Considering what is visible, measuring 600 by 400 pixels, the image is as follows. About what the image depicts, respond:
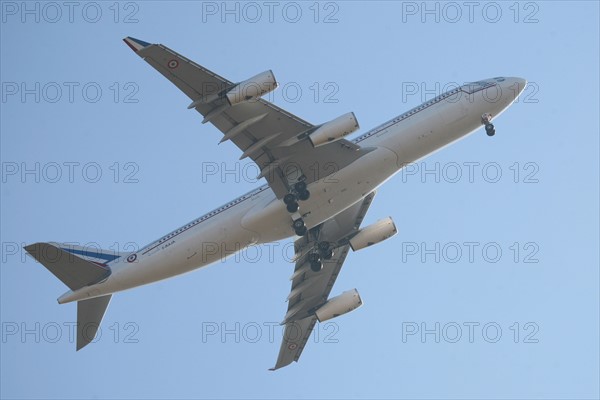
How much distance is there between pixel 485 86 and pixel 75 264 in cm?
2609

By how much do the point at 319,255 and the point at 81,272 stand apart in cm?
1582

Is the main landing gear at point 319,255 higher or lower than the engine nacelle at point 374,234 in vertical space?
lower

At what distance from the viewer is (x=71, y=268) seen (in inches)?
2233

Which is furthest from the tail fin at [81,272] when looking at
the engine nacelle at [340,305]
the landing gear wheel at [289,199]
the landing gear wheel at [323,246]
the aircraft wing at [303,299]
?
the engine nacelle at [340,305]

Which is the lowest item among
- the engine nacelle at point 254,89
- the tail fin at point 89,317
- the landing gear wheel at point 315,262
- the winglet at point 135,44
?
the tail fin at point 89,317

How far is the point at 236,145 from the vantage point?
186 ft

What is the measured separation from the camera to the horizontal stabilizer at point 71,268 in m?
55.5

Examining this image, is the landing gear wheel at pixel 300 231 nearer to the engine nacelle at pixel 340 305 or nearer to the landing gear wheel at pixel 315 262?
the landing gear wheel at pixel 315 262

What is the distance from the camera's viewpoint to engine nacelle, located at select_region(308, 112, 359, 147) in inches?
2144

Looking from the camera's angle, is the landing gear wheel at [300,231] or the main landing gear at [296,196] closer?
the main landing gear at [296,196]

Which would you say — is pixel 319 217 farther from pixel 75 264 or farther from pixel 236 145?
pixel 75 264

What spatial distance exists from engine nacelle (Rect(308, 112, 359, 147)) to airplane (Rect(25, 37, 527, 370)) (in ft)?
0.18

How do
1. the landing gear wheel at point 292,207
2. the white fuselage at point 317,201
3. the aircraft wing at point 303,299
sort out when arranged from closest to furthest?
the white fuselage at point 317,201, the landing gear wheel at point 292,207, the aircraft wing at point 303,299

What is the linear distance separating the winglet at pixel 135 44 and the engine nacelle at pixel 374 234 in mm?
20480
